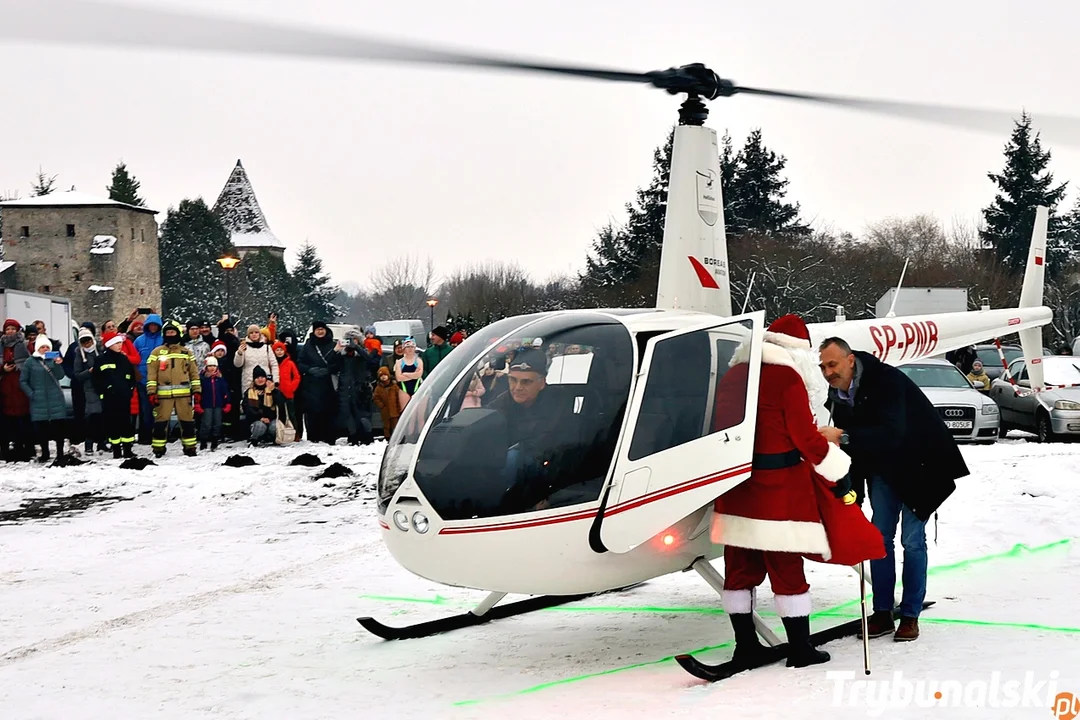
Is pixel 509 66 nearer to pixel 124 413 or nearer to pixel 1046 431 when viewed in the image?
pixel 124 413

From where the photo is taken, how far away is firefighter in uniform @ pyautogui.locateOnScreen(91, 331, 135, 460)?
1416cm

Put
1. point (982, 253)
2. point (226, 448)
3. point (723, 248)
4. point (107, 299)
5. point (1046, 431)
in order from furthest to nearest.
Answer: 1. point (107, 299)
2. point (982, 253)
3. point (1046, 431)
4. point (226, 448)
5. point (723, 248)

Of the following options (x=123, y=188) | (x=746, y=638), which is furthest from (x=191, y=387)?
(x=123, y=188)

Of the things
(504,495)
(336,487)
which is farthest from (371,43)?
(336,487)

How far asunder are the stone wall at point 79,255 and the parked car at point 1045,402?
5827 cm

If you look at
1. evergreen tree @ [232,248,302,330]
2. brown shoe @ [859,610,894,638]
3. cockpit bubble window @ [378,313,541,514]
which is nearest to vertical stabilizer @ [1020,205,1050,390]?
brown shoe @ [859,610,894,638]

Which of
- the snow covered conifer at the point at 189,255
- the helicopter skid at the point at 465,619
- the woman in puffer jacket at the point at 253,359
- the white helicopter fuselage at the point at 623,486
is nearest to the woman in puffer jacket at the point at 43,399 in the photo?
the woman in puffer jacket at the point at 253,359

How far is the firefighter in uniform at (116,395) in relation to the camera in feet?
46.4

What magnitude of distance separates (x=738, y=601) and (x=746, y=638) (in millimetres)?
198

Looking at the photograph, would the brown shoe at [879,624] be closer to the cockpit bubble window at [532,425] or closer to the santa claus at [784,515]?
the santa claus at [784,515]

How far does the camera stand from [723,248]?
7.68m

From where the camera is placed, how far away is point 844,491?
5742mm

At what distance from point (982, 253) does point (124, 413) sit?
52021 mm

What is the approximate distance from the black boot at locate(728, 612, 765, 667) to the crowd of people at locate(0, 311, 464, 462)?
9.90 m
